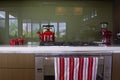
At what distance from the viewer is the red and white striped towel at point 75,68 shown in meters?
2.06

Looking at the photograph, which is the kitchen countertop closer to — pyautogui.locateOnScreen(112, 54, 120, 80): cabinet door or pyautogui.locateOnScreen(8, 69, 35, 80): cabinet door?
pyautogui.locateOnScreen(112, 54, 120, 80): cabinet door

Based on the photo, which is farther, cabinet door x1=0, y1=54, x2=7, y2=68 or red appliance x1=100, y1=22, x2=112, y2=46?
A: red appliance x1=100, y1=22, x2=112, y2=46

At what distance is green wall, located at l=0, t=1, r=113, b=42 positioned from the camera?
262 centimetres

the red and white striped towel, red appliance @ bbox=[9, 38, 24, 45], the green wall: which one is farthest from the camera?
the green wall

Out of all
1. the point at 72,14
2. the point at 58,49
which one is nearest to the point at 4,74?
the point at 58,49

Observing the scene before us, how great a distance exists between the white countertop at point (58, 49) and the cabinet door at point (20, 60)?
0.05 metres

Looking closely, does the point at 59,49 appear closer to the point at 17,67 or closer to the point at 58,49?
the point at 58,49

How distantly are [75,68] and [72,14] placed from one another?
830 millimetres

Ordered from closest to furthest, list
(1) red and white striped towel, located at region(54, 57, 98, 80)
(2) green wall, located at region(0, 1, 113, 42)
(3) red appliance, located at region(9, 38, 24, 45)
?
(1) red and white striped towel, located at region(54, 57, 98, 80)
(3) red appliance, located at region(9, 38, 24, 45)
(2) green wall, located at region(0, 1, 113, 42)

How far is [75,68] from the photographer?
2.06 meters

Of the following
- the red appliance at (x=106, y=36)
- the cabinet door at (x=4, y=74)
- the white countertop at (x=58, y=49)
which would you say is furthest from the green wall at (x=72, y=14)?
the cabinet door at (x=4, y=74)

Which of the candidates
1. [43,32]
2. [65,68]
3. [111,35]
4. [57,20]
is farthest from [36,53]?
[111,35]

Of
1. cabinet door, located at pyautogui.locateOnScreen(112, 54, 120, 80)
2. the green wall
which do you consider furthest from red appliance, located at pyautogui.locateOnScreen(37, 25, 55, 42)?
cabinet door, located at pyautogui.locateOnScreen(112, 54, 120, 80)

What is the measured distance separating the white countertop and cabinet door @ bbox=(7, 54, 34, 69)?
0.05m
